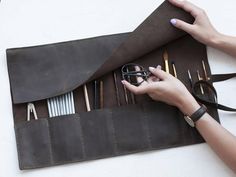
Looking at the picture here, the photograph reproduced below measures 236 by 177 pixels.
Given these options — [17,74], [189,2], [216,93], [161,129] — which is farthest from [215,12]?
[17,74]

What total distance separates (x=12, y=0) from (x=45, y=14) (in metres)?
0.10

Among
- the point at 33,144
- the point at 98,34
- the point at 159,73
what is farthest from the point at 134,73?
the point at 33,144

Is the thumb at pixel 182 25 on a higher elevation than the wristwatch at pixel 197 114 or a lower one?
higher

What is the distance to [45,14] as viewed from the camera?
106 cm

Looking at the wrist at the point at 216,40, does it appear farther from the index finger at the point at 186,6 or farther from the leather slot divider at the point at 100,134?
the leather slot divider at the point at 100,134

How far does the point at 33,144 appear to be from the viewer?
3.17ft

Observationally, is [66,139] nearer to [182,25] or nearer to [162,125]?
[162,125]

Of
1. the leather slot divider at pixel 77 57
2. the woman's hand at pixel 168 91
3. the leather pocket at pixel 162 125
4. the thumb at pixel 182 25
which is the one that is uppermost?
the thumb at pixel 182 25

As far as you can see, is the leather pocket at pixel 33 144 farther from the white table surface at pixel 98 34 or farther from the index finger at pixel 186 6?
the index finger at pixel 186 6

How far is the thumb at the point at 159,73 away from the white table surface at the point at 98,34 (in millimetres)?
162

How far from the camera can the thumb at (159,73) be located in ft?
3.26

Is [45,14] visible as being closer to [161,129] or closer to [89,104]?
[89,104]

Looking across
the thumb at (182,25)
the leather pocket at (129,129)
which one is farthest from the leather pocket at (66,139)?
the thumb at (182,25)

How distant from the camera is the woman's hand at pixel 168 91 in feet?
3.19
